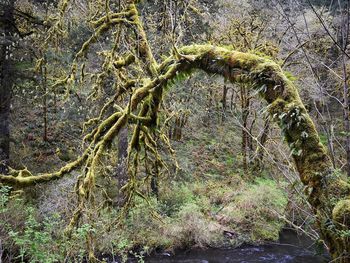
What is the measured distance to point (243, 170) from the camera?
20.8 metres

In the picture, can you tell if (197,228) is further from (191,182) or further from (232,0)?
(232,0)

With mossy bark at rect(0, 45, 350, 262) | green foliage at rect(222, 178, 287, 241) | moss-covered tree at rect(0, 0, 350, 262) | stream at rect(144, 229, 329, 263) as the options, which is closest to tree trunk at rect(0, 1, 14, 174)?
stream at rect(144, 229, 329, 263)

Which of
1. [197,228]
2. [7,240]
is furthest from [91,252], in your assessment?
[197,228]

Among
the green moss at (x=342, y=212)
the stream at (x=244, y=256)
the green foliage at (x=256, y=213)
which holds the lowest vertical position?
the stream at (x=244, y=256)

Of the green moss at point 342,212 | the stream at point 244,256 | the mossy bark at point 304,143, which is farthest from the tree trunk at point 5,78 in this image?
the green moss at point 342,212

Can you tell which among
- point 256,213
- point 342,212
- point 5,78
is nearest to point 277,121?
point 342,212

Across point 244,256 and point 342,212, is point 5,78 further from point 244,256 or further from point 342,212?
point 342,212

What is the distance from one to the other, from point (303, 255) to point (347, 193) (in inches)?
413

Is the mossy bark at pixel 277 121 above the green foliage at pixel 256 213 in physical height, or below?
above

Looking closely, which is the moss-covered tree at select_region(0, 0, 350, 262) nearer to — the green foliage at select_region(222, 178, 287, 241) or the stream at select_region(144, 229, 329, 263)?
the stream at select_region(144, 229, 329, 263)

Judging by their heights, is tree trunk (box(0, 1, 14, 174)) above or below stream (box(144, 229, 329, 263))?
above

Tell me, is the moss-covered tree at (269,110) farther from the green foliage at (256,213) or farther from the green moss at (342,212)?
the green foliage at (256,213)

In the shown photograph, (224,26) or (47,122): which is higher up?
(224,26)

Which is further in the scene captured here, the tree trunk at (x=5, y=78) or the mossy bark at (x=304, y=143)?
the tree trunk at (x=5, y=78)
